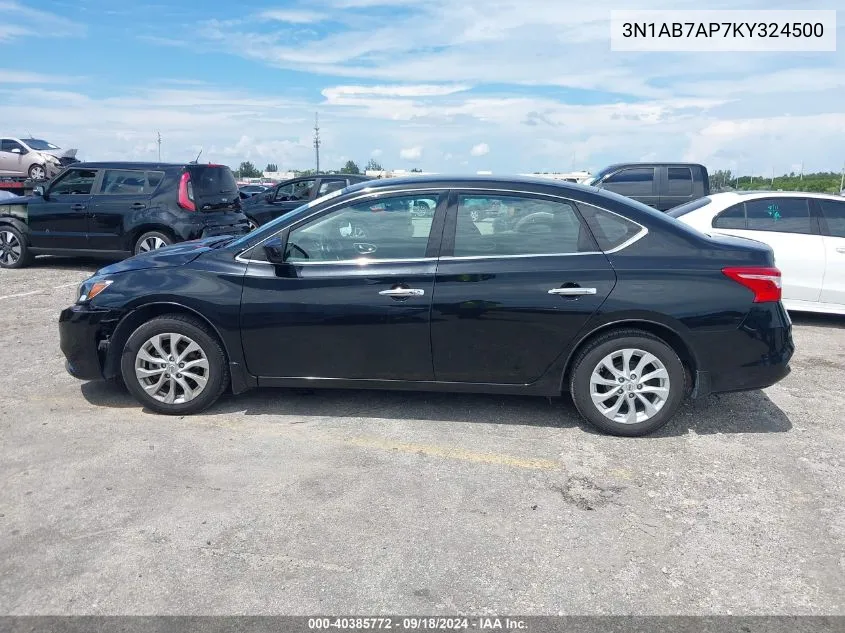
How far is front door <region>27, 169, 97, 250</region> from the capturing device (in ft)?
34.3

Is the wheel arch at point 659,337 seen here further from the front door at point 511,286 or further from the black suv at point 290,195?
the black suv at point 290,195

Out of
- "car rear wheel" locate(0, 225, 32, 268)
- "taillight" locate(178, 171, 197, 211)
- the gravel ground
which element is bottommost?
the gravel ground

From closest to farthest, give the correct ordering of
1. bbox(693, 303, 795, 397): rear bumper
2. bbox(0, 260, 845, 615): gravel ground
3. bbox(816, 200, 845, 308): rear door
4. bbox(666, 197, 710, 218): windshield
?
1. bbox(0, 260, 845, 615): gravel ground
2. bbox(693, 303, 795, 397): rear bumper
3. bbox(816, 200, 845, 308): rear door
4. bbox(666, 197, 710, 218): windshield

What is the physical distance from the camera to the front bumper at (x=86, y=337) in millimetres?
4691

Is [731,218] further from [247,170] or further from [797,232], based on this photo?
[247,170]

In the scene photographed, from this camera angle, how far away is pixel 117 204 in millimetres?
10242

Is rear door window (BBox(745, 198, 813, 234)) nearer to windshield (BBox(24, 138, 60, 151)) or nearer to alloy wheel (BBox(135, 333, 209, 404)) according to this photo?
alloy wheel (BBox(135, 333, 209, 404))

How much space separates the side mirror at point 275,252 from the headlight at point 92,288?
45.6 inches

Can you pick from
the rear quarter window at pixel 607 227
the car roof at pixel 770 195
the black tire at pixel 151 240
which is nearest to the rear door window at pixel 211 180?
the black tire at pixel 151 240

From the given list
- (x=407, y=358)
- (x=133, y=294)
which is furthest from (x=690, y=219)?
(x=133, y=294)

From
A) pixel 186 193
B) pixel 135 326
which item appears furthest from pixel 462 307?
pixel 186 193

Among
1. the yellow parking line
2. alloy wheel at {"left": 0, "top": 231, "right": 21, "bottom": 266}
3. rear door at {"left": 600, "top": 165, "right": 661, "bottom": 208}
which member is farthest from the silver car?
the yellow parking line

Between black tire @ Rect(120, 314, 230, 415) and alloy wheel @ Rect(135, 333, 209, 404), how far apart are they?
0.8 inches

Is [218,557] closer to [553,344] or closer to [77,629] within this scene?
[77,629]
